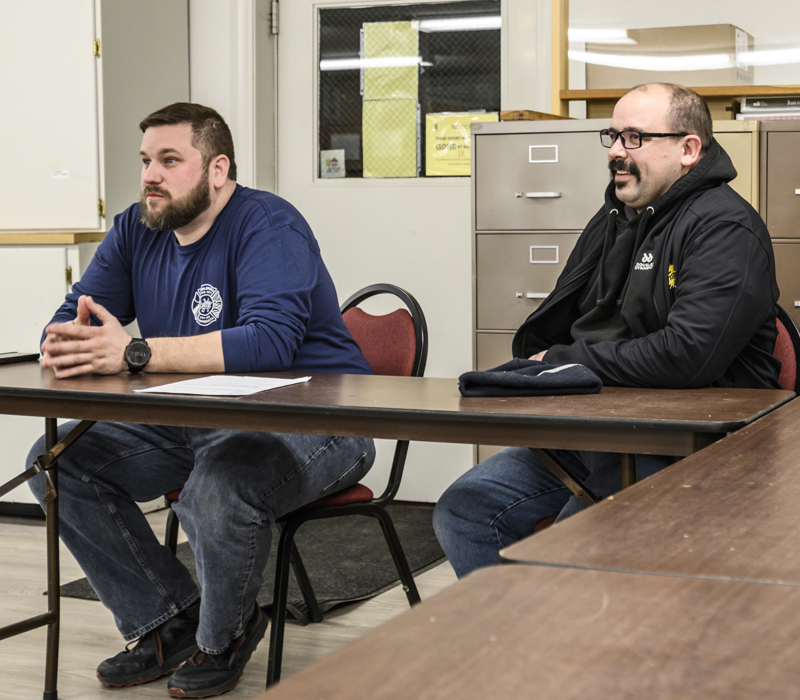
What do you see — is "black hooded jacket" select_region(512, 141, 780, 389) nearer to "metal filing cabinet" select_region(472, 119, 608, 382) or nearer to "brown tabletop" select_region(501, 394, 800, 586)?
"brown tabletop" select_region(501, 394, 800, 586)

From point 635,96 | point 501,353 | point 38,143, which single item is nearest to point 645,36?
point 501,353

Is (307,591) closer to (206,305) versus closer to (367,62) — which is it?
(206,305)

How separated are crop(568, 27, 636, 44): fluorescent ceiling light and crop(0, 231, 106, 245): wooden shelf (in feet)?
5.81

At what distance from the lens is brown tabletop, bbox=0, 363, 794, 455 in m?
1.30

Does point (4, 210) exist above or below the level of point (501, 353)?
above

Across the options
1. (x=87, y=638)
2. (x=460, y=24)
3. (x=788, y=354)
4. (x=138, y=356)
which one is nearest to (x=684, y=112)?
(x=788, y=354)

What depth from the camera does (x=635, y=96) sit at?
204cm

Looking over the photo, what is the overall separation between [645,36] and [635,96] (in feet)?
4.69

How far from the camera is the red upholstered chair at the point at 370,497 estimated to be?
6.28 ft

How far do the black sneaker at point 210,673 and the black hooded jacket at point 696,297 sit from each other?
2.74 feet

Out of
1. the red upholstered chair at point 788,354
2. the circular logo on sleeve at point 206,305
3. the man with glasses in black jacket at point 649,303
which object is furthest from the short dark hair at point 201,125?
the red upholstered chair at point 788,354

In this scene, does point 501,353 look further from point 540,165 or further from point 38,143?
point 38,143

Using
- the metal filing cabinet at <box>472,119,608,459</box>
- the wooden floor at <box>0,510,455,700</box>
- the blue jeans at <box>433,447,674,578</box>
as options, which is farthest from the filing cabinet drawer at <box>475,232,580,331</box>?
the blue jeans at <box>433,447,674,578</box>

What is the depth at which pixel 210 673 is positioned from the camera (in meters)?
1.96
